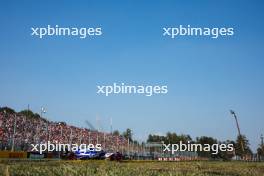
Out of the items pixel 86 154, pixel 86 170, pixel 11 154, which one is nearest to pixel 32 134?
pixel 86 154

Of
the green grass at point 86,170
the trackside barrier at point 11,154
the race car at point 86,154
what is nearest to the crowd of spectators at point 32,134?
the trackside barrier at point 11,154

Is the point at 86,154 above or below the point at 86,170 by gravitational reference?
below

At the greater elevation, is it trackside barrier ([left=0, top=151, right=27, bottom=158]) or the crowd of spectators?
the crowd of spectators

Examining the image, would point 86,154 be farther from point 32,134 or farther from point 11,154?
point 32,134

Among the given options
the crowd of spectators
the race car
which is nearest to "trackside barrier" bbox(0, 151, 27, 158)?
the crowd of spectators

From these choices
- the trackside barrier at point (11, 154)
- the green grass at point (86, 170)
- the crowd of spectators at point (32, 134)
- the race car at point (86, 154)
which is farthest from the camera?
the crowd of spectators at point (32, 134)

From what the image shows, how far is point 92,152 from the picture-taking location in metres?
58.7

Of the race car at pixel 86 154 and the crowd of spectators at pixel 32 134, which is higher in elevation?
the crowd of spectators at pixel 32 134

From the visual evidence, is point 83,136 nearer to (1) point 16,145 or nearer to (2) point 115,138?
(2) point 115,138

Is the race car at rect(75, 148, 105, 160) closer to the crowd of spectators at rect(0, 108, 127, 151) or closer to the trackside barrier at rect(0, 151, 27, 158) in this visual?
the trackside barrier at rect(0, 151, 27, 158)

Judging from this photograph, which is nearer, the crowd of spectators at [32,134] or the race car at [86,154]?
Result: the race car at [86,154]

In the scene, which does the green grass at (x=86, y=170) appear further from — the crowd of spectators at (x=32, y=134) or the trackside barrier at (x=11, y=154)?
the crowd of spectators at (x=32, y=134)

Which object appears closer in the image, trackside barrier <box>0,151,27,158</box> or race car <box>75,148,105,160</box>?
trackside barrier <box>0,151,27,158</box>

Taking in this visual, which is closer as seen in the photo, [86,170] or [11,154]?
[86,170]
